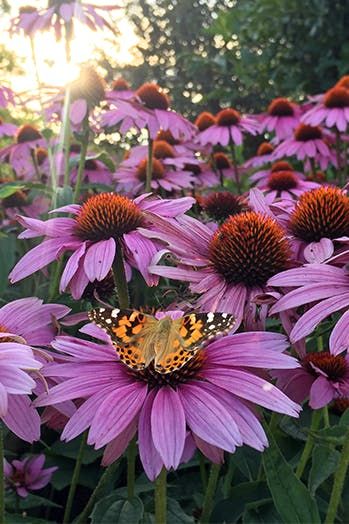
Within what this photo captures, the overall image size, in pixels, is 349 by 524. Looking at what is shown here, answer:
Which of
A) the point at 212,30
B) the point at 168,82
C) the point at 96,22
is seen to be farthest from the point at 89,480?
the point at 168,82

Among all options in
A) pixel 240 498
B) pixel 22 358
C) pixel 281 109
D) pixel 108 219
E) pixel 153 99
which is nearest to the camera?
pixel 22 358

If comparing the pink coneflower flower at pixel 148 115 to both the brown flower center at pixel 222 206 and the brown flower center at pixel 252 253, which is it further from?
the brown flower center at pixel 252 253

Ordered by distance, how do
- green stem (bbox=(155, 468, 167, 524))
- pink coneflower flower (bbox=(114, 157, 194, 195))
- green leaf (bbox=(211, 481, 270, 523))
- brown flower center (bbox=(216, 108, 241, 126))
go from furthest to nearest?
1. brown flower center (bbox=(216, 108, 241, 126))
2. pink coneflower flower (bbox=(114, 157, 194, 195))
3. green leaf (bbox=(211, 481, 270, 523))
4. green stem (bbox=(155, 468, 167, 524))

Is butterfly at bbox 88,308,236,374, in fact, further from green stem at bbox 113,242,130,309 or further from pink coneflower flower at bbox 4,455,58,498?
pink coneflower flower at bbox 4,455,58,498

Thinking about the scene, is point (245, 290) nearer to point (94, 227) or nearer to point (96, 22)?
point (94, 227)

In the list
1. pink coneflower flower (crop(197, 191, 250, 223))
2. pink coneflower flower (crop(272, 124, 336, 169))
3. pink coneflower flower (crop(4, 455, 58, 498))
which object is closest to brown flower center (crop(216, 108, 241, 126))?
pink coneflower flower (crop(272, 124, 336, 169))

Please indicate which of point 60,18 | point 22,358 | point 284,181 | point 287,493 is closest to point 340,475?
point 287,493

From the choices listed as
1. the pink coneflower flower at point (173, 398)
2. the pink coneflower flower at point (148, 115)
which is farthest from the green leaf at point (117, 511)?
the pink coneflower flower at point (148, 115)

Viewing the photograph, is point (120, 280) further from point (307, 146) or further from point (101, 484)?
point (307, 146)
